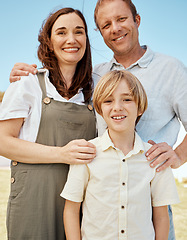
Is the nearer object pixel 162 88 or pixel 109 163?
pixel 109 163

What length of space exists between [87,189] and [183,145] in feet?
2.72

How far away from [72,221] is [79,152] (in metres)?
0.39

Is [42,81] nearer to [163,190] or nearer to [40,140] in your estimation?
[40,140]

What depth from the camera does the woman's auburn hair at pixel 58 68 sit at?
6.54 ft

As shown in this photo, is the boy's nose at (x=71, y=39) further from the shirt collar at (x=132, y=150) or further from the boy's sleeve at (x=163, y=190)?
the boy's sleeve at (x=163, y=190)

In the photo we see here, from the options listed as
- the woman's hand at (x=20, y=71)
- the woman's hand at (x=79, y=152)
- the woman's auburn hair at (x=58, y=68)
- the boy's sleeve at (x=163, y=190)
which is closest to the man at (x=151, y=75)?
the woman's auburn hair at (x=58, y=68)

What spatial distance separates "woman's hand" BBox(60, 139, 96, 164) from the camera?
1558 millimetres

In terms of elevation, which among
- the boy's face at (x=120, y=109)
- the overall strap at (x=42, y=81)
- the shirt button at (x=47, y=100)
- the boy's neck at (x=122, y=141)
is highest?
the overall strap at (x=42, y=81)

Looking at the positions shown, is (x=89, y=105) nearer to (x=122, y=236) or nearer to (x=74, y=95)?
(x=74, y=95)

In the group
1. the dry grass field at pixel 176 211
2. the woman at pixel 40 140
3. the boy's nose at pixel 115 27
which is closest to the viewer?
the woman at pixel 40 140

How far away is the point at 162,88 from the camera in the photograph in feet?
6.66

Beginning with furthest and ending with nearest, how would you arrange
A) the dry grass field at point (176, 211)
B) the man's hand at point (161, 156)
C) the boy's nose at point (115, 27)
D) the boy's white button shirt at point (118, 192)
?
the dry grass field at point (176, 211) → the boy's nose at point (115, 27) → the man's hand at point (161, 156) → the boy's white button shirt at point (118, 192)

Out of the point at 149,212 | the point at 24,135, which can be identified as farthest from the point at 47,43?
the point at 149,212

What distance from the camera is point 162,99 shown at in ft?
6.64
